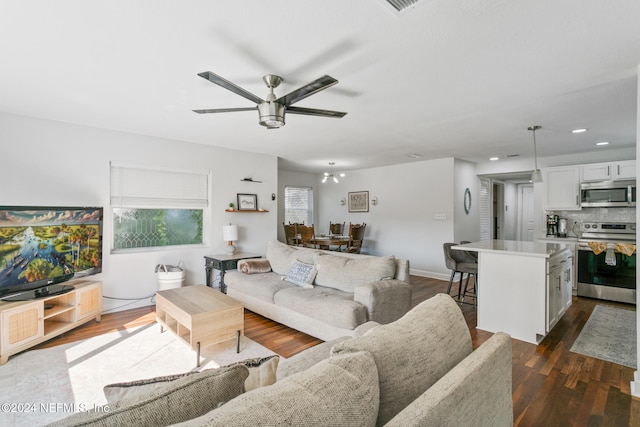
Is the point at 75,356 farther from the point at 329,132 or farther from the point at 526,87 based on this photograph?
the point at 526,87

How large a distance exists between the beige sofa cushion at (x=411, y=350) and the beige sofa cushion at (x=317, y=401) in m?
0.09

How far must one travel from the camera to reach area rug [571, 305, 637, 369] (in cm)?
284

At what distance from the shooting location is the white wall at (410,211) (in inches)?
237

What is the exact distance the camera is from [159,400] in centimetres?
72

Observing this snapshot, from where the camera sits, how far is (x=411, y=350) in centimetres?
104

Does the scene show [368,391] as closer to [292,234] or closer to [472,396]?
[472,396]

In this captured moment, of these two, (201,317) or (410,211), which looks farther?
(410,211)

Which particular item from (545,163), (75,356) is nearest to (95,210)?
(75,356)

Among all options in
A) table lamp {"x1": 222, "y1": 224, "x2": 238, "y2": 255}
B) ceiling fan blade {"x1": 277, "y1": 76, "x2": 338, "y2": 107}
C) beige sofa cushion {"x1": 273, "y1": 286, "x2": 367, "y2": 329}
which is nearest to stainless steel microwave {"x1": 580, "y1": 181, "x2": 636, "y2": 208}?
beige sofa cushion {"x1": 273, "y1": 286, "x2": 367, "y2": 329}

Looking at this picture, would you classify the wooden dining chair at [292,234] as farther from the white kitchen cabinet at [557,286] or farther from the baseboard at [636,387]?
the baseboard at [636,387]

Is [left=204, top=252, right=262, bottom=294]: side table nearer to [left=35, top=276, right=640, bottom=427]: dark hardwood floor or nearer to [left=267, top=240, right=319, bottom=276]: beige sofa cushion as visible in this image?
[left=267, top=240, right=319, bottom=276]: beige sofa cushion

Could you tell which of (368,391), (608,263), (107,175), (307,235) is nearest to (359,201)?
(307,235)

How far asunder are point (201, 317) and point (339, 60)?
2315 mm

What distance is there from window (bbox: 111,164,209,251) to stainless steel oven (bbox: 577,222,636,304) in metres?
5.79
